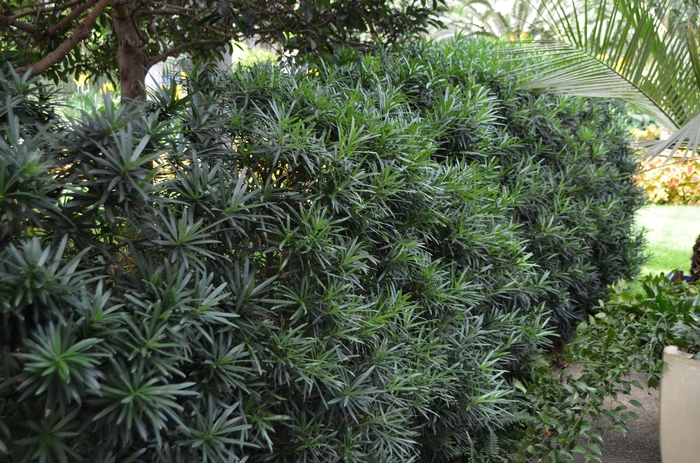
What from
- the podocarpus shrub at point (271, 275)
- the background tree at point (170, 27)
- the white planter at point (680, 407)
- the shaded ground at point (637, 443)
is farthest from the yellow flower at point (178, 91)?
the shaded ground at point (637, 443)

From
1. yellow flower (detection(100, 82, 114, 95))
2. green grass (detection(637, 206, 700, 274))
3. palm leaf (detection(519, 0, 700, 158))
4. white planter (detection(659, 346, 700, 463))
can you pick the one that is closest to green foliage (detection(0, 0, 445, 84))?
yellow flower (detection(100, 82, 114, 95))

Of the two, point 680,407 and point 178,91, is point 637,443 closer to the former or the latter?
point 680,407

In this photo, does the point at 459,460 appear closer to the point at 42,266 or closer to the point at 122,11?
the point at 42,266

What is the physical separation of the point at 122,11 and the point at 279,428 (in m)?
1.91

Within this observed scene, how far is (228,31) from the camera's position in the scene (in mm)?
3035

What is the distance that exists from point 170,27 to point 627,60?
2732mm

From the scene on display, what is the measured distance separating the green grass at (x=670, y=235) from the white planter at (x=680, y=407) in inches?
161

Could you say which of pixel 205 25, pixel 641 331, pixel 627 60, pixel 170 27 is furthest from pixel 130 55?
pixel 627 60

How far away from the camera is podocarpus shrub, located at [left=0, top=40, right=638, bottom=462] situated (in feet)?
4.95

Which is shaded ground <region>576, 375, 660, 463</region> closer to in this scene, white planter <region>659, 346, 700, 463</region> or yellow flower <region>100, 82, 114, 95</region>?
white planter <region>659, 346, 700, 463</region>

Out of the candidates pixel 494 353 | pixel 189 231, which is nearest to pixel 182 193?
pixel 189 231

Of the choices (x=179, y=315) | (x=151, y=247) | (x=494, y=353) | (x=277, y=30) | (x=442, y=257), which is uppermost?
(x=277, y=30)

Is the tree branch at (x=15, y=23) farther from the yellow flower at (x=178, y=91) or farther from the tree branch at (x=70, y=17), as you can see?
the yellow flower at (x=178, y=91)

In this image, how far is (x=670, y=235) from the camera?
889cm
